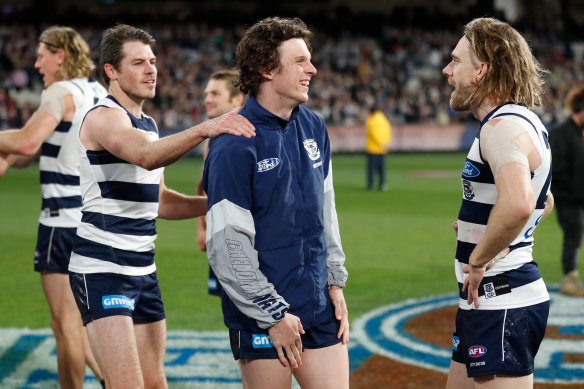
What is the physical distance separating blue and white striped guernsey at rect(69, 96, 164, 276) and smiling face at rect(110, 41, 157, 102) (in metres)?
0.11

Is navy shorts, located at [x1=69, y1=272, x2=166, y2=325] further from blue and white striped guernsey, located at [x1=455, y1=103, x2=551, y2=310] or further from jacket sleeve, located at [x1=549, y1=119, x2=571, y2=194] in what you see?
jacket sleeve, located at [x1=549, y1=119, x2=571, y2=194]

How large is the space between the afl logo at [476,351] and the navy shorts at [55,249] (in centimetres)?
294

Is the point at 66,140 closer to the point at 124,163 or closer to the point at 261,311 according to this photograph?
the point at 124,163

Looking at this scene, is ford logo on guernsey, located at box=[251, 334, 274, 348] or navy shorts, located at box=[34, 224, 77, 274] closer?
ford logo on guernsey, located at box=[251, 334, 274, 348]

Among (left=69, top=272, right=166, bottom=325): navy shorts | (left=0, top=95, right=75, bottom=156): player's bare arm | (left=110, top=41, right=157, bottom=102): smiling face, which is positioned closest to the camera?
(left=69, top=272, right=166, bottom=325): navy shorts

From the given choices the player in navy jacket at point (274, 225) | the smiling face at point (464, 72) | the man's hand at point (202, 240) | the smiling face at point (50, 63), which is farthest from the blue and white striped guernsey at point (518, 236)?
the smiling face at point (50, 63)

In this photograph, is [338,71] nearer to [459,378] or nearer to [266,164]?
[459,378]

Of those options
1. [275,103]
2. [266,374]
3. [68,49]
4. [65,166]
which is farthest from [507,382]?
[68,49]

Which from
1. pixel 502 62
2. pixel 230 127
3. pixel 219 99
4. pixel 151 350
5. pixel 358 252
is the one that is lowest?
pixel 358 252

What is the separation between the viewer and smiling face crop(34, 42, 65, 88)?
5418 millimetres

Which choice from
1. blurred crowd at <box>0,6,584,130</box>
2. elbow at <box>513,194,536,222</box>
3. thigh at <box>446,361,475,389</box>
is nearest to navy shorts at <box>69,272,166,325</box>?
thigh at <box>446,361,475,389</box>

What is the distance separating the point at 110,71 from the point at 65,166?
4.52 feet

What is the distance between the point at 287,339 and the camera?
3330 mm

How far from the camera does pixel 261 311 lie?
3293mm
